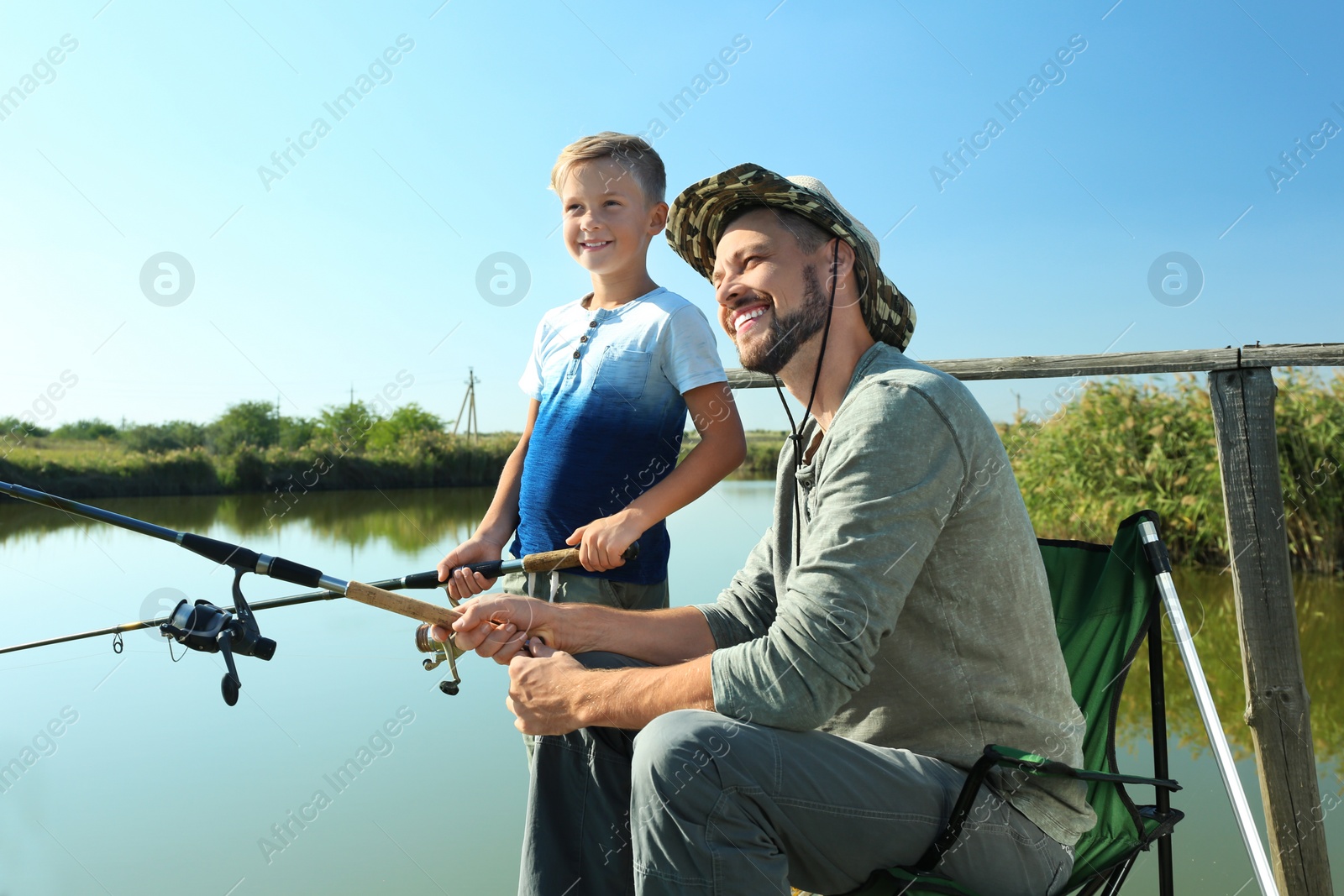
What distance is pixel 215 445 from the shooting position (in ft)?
44.8

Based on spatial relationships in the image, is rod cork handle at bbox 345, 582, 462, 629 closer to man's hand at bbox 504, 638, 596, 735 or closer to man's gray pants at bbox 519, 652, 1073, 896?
man's hand at bbox 504, 638, 596, 735

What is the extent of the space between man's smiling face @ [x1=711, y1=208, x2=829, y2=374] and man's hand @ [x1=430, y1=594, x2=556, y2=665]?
64 cm

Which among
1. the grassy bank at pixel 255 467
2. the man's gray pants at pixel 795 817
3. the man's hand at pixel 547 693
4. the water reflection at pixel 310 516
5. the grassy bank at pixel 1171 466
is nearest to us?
the man's gray pants at pixel 795 817

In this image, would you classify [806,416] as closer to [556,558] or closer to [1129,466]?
[556,558]

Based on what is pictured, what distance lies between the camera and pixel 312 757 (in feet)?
12.5

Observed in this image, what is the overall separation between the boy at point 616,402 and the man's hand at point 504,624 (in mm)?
187

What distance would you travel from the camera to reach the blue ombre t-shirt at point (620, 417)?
6.29 ft

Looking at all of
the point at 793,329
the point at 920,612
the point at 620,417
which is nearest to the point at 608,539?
the point at 620,417

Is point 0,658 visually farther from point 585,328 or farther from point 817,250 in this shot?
point 817,250

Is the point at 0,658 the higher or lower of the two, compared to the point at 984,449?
lower

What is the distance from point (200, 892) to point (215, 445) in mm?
12435

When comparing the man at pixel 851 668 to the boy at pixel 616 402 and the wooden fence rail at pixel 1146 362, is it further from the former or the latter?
the wooden fence rail at pixel 1146 362

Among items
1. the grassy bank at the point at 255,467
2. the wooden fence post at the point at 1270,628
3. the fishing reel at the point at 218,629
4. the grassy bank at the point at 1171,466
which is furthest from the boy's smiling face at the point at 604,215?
the grassy bank at the point at 255,467

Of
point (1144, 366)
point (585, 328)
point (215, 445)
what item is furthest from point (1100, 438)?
point (215, 445)
